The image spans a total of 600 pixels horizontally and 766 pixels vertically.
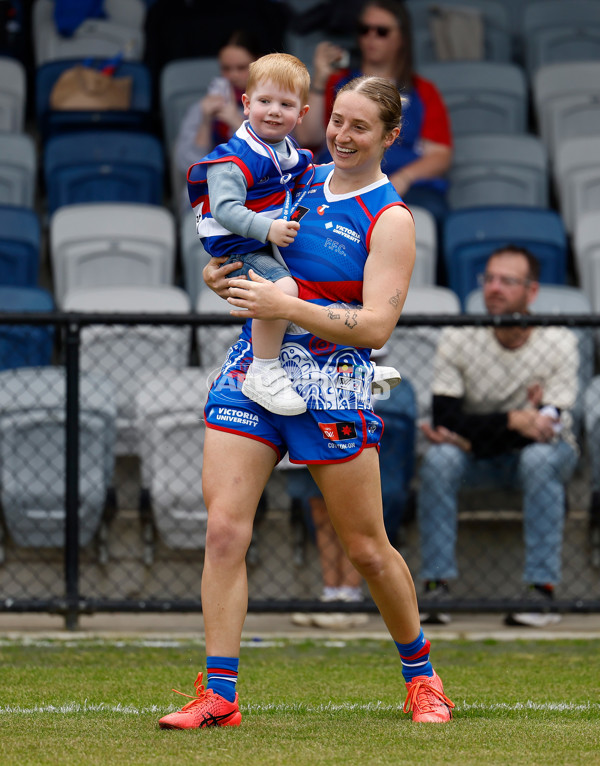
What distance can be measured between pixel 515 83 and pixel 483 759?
22.7 feet

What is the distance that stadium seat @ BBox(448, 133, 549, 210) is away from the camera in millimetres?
8094

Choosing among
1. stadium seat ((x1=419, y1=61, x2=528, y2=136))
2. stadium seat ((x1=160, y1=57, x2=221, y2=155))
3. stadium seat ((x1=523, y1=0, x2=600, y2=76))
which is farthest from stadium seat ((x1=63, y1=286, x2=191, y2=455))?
stadium seat ((x1=523, y1=0, x2=600, y2=76))

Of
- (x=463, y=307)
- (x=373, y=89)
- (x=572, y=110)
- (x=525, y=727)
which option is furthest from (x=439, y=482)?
(x=572, y=110)

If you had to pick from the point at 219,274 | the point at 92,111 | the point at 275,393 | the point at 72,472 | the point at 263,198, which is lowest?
the point at 72,472

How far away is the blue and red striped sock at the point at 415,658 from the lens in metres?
3.35

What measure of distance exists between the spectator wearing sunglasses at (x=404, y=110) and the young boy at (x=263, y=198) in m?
3.85

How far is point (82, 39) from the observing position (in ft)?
29.9

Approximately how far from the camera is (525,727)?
320cm

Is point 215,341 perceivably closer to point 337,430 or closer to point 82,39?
point 337,430

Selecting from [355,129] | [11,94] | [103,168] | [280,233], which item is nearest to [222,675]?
[280,233]

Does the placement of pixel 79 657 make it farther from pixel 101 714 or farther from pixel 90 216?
pixel 90 216

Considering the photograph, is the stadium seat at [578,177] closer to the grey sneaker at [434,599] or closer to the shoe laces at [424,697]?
the grey sneaker at [434,599]

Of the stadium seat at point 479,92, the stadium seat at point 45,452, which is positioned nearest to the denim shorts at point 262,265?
the stadium seat at point 45,452

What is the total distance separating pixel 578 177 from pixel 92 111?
341 cm
